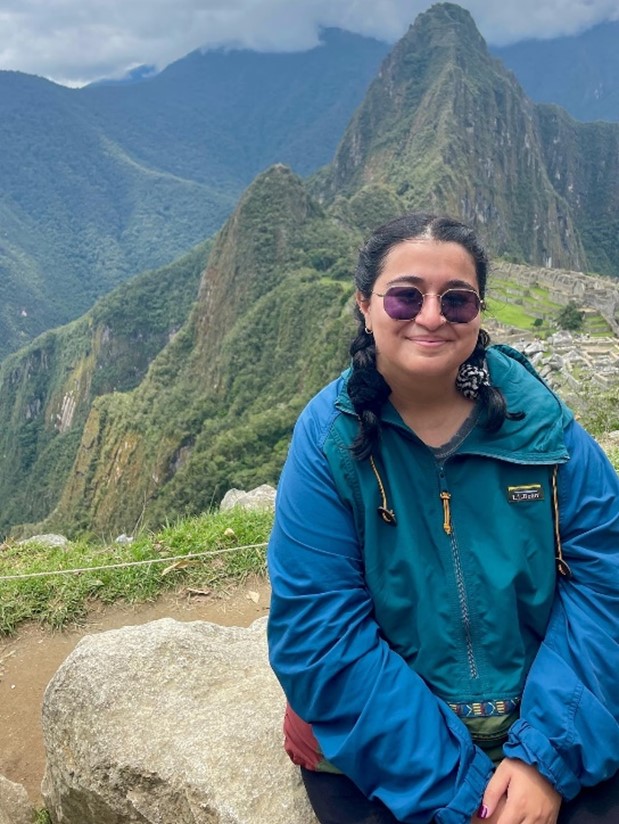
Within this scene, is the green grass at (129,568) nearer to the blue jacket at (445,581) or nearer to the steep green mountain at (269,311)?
the blue jacket at (445,581)

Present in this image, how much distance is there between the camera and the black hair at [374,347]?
1930 mm

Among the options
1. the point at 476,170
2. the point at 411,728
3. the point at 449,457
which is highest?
the point at 476,170

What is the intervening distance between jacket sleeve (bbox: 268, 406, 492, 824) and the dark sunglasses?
1.35ft

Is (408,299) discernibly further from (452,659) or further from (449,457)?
(452,659)

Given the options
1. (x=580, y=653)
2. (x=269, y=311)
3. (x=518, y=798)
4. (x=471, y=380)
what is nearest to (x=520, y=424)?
(x=471, y=380)

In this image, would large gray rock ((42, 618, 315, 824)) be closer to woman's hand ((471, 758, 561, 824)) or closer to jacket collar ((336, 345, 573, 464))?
woman's hand ((471, 758, 561, 824))

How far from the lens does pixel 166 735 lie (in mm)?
2748

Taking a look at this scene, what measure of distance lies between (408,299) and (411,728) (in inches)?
45.8

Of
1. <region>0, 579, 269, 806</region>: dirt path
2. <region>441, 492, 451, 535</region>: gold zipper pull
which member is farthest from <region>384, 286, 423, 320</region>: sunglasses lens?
<region>0, 579, 269, 806</region>: dirt path

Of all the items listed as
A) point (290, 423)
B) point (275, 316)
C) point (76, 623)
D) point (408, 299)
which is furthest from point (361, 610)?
point (275, 316)

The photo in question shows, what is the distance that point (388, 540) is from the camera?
1.94 metres

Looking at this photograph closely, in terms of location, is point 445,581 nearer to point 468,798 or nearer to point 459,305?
point 468,798

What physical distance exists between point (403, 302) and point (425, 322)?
3.7 inches

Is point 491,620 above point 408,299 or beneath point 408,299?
beneath
